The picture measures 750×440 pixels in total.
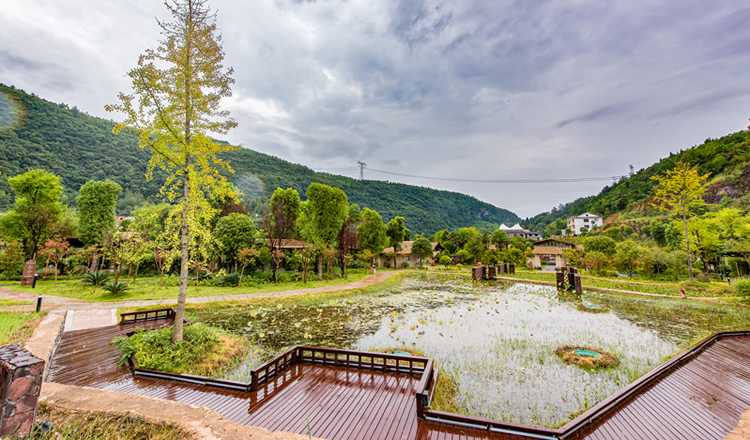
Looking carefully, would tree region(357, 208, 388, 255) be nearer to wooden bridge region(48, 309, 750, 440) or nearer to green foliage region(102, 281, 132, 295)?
green foliage region(102, 281, 132, 295)

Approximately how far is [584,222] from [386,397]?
96802 mm

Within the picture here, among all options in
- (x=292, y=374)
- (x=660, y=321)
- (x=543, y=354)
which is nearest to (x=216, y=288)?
(x=292, y=374)

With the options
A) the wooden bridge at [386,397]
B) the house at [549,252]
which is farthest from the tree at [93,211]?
the house at [549,252]

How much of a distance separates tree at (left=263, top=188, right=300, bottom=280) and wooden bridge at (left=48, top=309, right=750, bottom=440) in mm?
15068

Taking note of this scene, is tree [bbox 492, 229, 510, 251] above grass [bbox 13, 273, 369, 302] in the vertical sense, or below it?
above

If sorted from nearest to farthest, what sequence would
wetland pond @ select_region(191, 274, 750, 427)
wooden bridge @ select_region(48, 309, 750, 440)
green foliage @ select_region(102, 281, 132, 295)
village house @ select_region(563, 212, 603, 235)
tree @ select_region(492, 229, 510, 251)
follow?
wooden bridge @ select_region(48, 309, 750, 440) → wetland pond @ select_region(191, 274, 750, 427) → green foliage @ select_region(102, 281, 132, 295) → tree @ select_region(492, 229, 510, 251) → village house @ select_region(563, 212, 603, 235)

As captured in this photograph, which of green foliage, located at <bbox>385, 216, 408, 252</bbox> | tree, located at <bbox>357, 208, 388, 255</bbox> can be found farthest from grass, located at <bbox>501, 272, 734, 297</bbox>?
green foliage, located at <bbox>385, 216, 408, 252</bbox>

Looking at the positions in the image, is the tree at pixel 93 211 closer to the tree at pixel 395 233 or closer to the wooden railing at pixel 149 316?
the wooden railing at pixel 149 316

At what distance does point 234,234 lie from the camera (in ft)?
66.8

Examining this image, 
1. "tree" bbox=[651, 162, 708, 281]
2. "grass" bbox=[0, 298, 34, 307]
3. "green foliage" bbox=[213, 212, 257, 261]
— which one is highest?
"tree" bbox=[651, 162, 708, 281]

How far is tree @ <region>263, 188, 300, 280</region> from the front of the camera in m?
22.2

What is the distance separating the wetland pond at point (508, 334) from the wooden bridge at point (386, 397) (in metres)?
0.78

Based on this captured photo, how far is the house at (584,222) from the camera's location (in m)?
76.6

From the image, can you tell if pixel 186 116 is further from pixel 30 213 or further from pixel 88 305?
pixel 30 213
